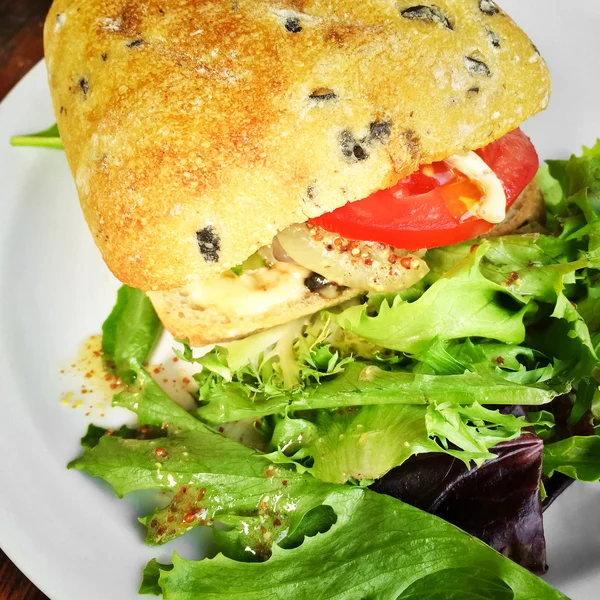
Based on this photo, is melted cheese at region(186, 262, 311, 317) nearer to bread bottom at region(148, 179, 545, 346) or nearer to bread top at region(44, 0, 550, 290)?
bread bottom at region(148, 179, 545, 346)

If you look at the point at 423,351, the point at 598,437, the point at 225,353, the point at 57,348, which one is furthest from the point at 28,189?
the point at 598,437

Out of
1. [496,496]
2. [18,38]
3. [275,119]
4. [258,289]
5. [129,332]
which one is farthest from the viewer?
[18,38]

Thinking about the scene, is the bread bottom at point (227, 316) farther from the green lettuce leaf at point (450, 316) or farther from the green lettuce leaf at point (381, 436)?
the green lettuce leaf at point (381, 436)

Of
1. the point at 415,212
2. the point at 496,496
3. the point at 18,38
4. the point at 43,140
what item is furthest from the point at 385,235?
the point at 18,38

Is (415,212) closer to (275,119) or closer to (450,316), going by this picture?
(450,316)

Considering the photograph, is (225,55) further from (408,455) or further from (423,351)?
(408,455)
